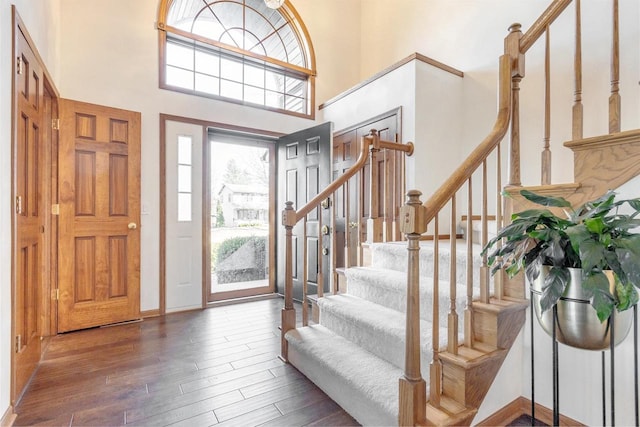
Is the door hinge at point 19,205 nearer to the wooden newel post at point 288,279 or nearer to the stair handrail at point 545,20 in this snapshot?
the wooden newel post at point 288,279

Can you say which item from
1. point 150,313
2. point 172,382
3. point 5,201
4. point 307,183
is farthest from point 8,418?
point 307,183

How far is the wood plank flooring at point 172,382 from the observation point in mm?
1682

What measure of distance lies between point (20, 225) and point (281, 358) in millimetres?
1796

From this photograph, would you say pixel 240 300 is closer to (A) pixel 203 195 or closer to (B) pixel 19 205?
(A) pixel 203 195

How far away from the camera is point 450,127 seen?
332 centimetres

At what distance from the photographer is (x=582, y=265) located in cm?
97

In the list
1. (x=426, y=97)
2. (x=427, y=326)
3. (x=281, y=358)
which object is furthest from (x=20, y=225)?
(x=426, y=97)

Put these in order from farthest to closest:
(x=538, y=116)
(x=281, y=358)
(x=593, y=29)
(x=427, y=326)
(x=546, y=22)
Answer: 1. (x=538, y=116)
2. (x=593, y=29)
3. (x=281, y=358)
4. (x=427, y=326)
5. (x=546, y=22)

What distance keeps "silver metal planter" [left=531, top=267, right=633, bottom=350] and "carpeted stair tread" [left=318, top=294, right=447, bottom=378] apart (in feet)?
2.06

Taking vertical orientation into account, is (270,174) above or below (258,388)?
above

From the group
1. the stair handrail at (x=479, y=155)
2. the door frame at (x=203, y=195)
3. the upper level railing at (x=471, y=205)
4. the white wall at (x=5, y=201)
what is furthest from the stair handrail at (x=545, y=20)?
the door frame at (x=203, y=195)

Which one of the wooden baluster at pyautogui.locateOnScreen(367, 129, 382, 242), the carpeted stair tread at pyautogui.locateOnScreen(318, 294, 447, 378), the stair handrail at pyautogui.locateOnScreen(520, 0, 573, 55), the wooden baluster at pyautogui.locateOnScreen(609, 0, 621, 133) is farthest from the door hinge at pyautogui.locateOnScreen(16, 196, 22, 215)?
the wooden baluster at pyautogui.locateOnScreen(609, 0, 621, 133)

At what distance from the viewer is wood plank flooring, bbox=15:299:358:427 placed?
168 centimetres

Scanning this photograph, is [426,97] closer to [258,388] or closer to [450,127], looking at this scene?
[450,127]
